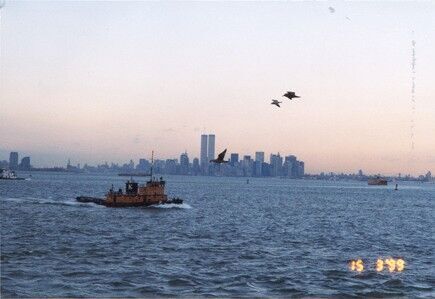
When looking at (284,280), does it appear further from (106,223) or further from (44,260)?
(106,223)

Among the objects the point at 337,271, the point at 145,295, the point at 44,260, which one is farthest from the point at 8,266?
the point at 337,271
